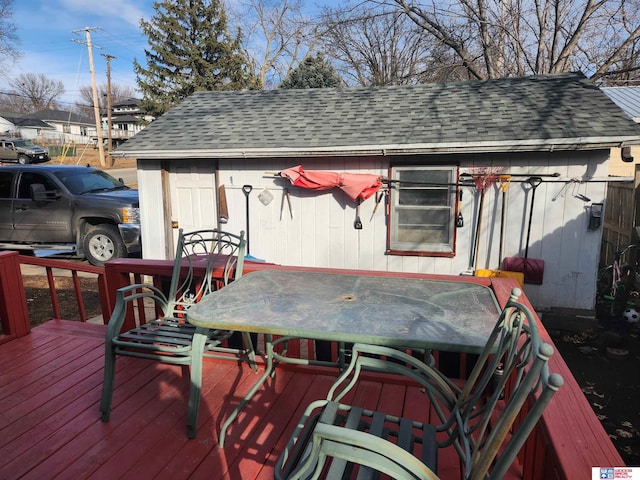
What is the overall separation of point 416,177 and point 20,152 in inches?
944

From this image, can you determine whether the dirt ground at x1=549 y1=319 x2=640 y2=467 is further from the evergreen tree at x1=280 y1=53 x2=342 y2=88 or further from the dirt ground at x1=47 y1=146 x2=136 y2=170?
the dirt ground at x1=47 y1=146 x2=136 y2=170

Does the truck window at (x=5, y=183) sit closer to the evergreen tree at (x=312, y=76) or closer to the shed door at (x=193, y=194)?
the shed door at (x=193, y=194)

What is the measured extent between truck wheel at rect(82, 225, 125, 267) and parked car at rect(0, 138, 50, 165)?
61.5 ft

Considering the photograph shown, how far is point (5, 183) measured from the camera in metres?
7.42

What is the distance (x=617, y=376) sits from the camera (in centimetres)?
421

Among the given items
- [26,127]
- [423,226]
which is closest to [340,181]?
[423,226]

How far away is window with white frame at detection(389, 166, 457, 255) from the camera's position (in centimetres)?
551

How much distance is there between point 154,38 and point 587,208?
822 inches

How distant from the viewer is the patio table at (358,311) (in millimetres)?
1597

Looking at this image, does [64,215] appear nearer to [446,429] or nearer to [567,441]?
[446,429]

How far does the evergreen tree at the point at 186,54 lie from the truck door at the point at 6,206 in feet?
45.3

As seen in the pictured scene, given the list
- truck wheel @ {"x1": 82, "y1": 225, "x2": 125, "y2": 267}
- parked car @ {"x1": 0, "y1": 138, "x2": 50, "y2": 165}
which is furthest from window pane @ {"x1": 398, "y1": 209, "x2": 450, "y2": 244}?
parked car @ {"x1": 0, "y1": 138, "x2": 50, "y2": 165}

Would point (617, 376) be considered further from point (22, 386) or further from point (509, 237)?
point (22, 386)

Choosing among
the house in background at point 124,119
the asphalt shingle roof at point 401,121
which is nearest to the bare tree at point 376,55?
the asphalt shingle roof at point 401,121
